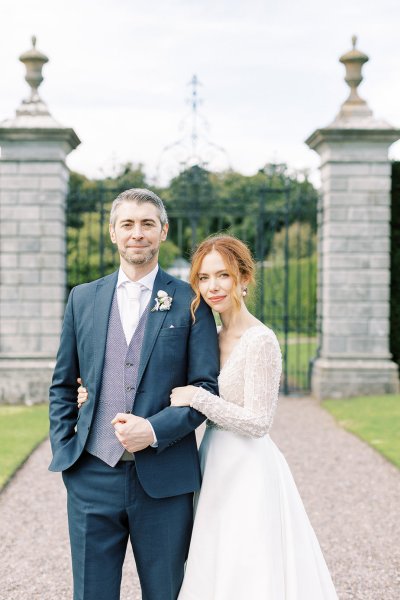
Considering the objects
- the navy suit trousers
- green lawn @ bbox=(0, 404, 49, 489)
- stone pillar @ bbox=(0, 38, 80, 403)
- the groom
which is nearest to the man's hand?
the groom

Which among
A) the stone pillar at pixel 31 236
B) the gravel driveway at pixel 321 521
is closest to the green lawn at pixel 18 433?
the gravel driveway at pixel 321 521

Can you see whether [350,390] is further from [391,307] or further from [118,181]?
[118,181]

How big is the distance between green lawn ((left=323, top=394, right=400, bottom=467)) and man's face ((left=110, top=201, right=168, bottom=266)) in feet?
14.6

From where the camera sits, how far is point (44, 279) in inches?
385

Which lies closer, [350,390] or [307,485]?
[307,485]

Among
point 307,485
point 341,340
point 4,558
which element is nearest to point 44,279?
point 341,340

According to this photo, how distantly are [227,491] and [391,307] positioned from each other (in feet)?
26.6

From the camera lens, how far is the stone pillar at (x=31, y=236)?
31.9ft

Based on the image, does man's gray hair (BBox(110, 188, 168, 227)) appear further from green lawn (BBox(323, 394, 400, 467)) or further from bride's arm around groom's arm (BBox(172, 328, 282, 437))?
green lawn (BBox(323, 394, 400, 467))

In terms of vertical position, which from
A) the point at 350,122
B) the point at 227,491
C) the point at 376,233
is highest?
the point at 350,122

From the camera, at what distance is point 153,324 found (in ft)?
8.38

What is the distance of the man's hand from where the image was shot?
7.78ft

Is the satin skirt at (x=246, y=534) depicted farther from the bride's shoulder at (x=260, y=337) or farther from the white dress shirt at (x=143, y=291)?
the white dress shirt at (x=143, y=291)

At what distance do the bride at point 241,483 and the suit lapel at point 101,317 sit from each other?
271 mm
